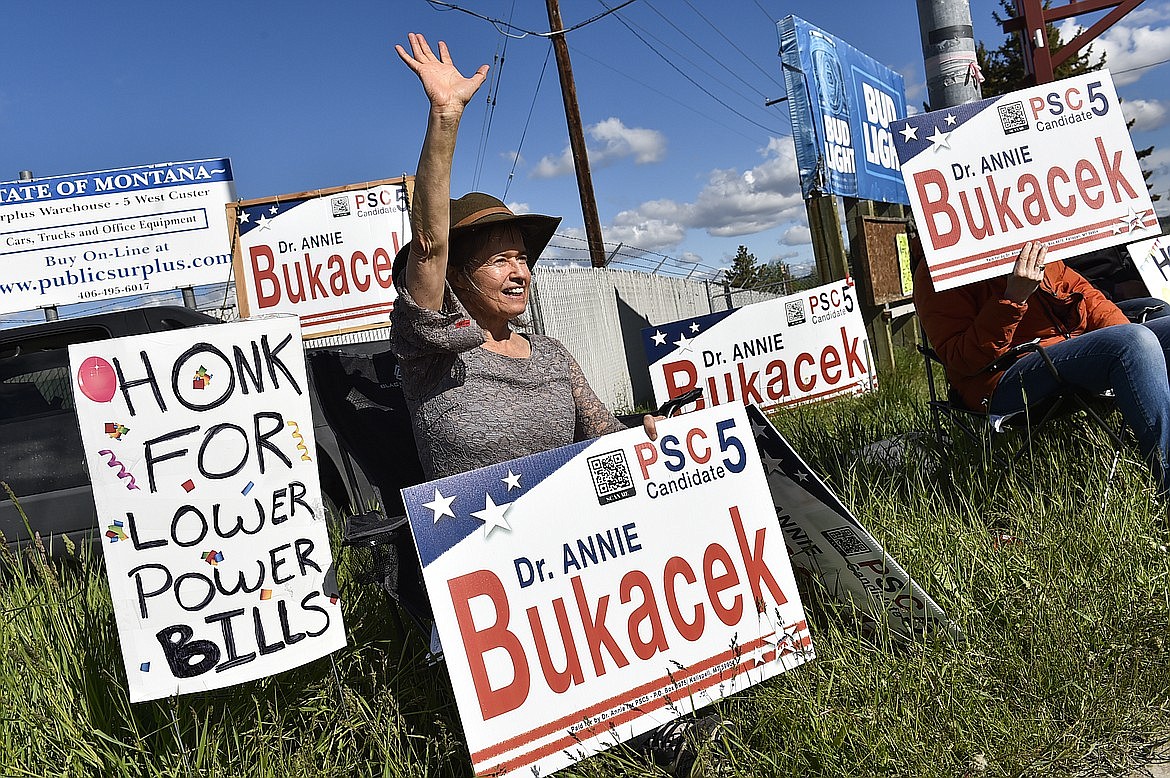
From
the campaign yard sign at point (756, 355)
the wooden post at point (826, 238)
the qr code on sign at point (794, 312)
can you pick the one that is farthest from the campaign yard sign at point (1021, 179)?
the wooden post at point (826, 238)

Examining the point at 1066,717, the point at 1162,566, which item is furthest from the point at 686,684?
the point at 1162,566

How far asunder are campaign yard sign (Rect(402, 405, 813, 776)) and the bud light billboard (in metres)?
5.84

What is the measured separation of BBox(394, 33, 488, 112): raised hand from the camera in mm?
2293

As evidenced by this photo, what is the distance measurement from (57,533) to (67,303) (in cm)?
574

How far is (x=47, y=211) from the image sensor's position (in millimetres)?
8805

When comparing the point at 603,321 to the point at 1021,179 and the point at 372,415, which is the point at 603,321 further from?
the point at 372,415

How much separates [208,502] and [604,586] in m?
0.99

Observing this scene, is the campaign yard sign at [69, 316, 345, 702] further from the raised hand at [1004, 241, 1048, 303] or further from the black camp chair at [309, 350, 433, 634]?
the raised hand at [1004, 241, 1048, 303]

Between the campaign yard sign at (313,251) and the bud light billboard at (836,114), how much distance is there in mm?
3458

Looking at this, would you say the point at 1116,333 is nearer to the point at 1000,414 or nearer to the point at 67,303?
the point at 1000,414

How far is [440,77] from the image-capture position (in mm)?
2330

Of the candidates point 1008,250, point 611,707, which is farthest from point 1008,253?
point 611,707

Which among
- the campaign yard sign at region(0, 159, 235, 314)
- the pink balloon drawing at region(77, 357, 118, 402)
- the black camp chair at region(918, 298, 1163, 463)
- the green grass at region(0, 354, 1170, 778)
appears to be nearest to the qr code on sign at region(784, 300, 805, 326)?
the black camp chair at region(918, 298, 1163, 463)

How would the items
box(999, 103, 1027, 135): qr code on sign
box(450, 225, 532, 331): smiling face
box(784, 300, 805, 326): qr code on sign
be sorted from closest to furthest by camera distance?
box(450, 225, 532, 331): smiling face
box(999, 103, 1027, 135): qr code on sign
box(784, 300, 805, 326): qr code on sign
